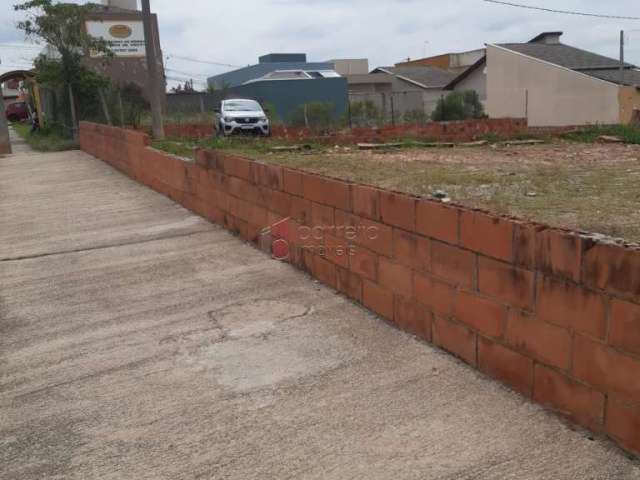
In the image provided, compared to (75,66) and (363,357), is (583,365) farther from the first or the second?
(75,66)

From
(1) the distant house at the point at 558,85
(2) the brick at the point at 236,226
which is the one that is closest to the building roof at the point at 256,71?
(1) the distant house at the point at 558,85

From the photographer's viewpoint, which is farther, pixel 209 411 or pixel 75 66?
pixel 75 66

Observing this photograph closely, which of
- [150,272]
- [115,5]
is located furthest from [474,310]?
[115,5]

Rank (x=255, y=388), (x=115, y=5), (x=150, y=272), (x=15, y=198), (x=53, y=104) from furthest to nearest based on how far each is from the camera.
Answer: (x=115, y=5)
(x=53, y=104)
(x=15, y=198)
(x=150, y=272)
(x=255, y=388)

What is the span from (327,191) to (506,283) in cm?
217

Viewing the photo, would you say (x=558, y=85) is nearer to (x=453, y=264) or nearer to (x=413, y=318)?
(x=413, y=318)

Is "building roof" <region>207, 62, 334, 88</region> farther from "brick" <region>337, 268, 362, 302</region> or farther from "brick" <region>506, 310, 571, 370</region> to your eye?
"brick" <region>506, 310, 571, 370</region>

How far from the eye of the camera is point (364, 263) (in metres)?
4.76

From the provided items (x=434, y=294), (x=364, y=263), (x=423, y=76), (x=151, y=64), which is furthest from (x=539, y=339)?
(x=423, y=76)

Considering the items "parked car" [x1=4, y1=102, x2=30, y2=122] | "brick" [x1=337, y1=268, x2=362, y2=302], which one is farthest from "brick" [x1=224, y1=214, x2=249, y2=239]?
"parked car" [x1=4, y1=102, x2=30, y2=122]

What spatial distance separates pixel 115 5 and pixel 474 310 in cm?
4194

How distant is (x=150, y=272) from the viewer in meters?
6.24

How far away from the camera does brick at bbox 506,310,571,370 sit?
301 centimetres

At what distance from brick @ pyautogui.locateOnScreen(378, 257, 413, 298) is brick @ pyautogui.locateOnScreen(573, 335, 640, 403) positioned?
1422mm
